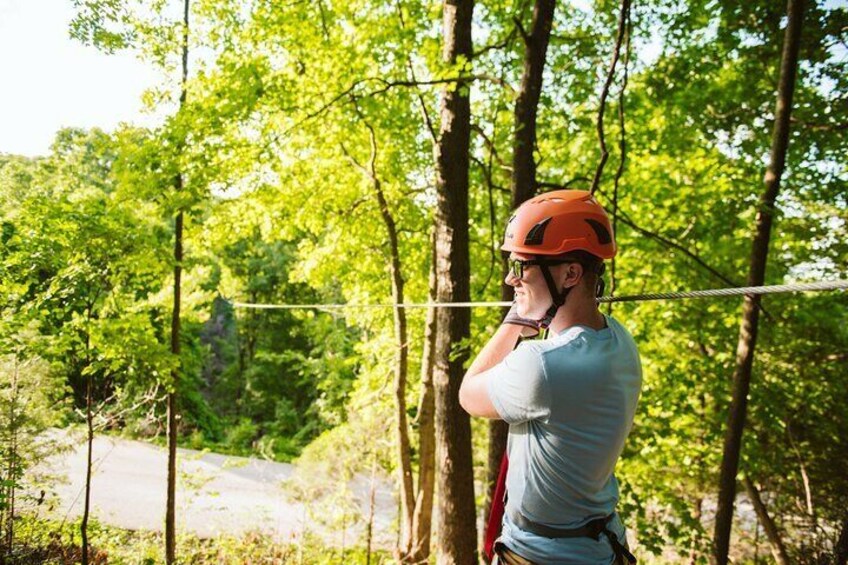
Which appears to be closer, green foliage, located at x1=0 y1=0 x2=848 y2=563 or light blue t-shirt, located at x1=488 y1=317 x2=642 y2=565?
light blue t-shirt, located at x1=488 y1=317 x2=642 y2=565

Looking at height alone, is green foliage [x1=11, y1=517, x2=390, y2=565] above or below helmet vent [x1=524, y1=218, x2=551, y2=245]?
below

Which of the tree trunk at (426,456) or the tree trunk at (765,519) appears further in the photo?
the tree trunk at (426,456)

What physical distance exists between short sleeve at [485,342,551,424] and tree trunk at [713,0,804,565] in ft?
13.9

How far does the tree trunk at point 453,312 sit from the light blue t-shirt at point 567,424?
10.0ft

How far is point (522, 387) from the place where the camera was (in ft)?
5.37

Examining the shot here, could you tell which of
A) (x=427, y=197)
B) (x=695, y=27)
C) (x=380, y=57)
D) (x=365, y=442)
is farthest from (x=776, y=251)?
(x=365, y=442)

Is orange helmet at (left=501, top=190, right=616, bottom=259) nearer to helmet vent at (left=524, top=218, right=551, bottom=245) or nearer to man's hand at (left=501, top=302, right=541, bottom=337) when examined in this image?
helmet vent at (left=524, top=218, right=551, bottom=245)

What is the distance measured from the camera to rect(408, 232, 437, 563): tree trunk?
34.8ft

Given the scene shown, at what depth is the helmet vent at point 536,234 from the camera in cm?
189

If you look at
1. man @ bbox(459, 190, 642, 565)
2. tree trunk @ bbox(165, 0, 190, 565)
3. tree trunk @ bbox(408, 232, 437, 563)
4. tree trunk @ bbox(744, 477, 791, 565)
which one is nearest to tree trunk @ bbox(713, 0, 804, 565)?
man @ bbox(459, 190, 642, 565)

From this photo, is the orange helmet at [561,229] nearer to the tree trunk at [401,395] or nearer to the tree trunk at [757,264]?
the tree trunk at [757,264]

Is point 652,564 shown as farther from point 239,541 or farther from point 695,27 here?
point 695,27

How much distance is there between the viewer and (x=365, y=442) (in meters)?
12.6

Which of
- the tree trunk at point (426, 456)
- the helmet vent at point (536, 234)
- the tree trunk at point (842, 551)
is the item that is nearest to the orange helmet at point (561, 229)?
the helmet vent at point (536, 234)
